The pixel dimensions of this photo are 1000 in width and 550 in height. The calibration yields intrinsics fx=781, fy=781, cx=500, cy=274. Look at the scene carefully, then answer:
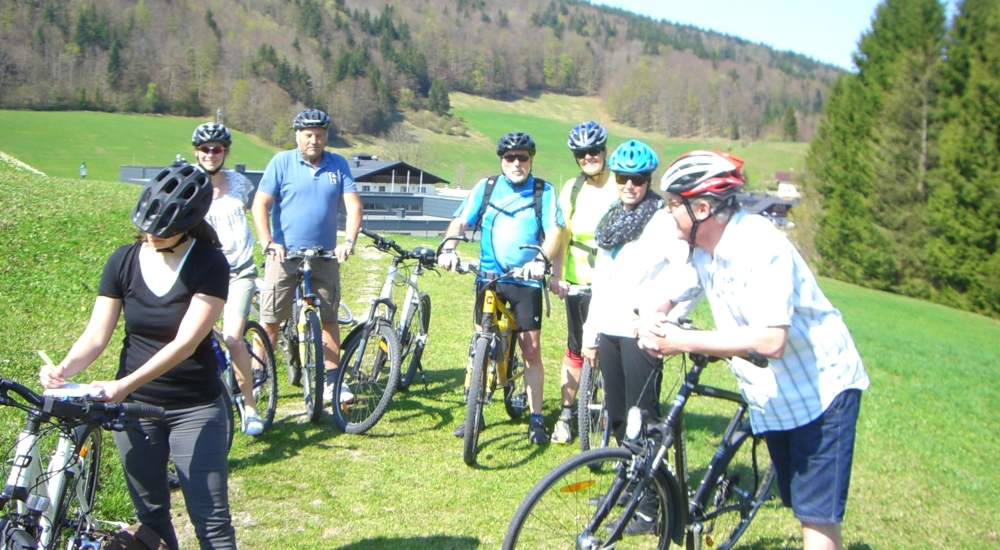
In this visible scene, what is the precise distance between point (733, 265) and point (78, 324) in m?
7.52

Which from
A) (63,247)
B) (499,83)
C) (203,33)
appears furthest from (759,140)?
(63,247)

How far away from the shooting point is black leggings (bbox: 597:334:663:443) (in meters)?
4.09

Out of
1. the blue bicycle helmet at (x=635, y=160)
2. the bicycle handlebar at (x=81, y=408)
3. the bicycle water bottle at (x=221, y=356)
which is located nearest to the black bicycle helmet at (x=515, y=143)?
the blue bicycle helmet at (x=635, y=160)

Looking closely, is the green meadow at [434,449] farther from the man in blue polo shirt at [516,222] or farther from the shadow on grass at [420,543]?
the man in blue polo shirt at [516,222]

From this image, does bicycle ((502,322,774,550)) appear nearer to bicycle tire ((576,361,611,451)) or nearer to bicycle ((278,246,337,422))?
bicycle tire ((576,361,611,451))

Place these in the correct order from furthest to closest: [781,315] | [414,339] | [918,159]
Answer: [918,159]
[414,339]
[781,315]

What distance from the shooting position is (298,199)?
571cm

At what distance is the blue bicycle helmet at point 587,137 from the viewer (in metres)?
5.32

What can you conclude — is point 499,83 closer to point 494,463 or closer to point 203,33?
point 203,33

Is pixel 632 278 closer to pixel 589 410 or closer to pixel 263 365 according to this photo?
pixel 589 410

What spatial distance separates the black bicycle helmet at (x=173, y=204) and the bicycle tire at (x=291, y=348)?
117 inches

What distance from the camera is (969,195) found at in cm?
3512

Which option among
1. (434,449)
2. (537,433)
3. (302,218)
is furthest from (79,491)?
(537,433)

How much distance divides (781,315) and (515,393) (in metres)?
3.74
